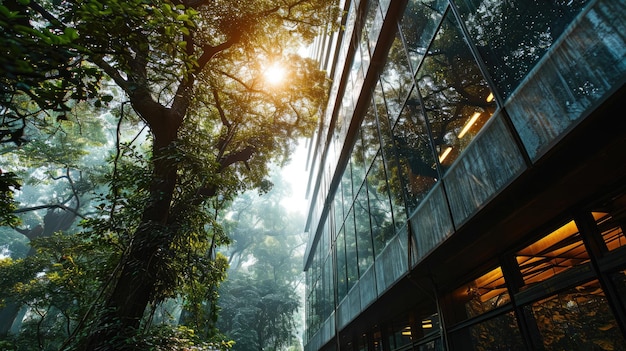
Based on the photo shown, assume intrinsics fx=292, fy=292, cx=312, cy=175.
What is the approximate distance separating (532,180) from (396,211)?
3.63 m

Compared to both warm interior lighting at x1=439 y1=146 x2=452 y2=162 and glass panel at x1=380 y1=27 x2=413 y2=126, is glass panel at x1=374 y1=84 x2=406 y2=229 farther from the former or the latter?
warm interior lighting at x1=439 y1=146 x2=452 y2=162

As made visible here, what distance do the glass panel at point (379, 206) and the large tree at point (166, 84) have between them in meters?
3.95

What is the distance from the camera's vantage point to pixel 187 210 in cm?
748

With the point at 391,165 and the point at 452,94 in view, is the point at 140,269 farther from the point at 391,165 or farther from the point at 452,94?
the point at 452,94

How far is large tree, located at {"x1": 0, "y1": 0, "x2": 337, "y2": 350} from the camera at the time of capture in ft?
9.42

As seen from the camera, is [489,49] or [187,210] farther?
[187,210]

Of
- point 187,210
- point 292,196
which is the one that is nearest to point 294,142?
point 187,210

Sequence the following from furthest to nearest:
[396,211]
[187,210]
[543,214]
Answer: [187,210] < [396,211] < [543,214]

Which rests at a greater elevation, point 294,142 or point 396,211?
point 294,142

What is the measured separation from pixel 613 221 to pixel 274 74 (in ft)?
36.0

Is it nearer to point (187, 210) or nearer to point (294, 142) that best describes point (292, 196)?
point (294, 142)

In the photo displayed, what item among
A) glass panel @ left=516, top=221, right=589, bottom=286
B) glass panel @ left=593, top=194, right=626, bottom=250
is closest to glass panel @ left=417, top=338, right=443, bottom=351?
glass panel @ left=516, top=221, right=589, bottom=286

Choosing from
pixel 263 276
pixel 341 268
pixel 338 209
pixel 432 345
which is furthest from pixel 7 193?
pixel 263 276

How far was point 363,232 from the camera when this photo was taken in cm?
898
